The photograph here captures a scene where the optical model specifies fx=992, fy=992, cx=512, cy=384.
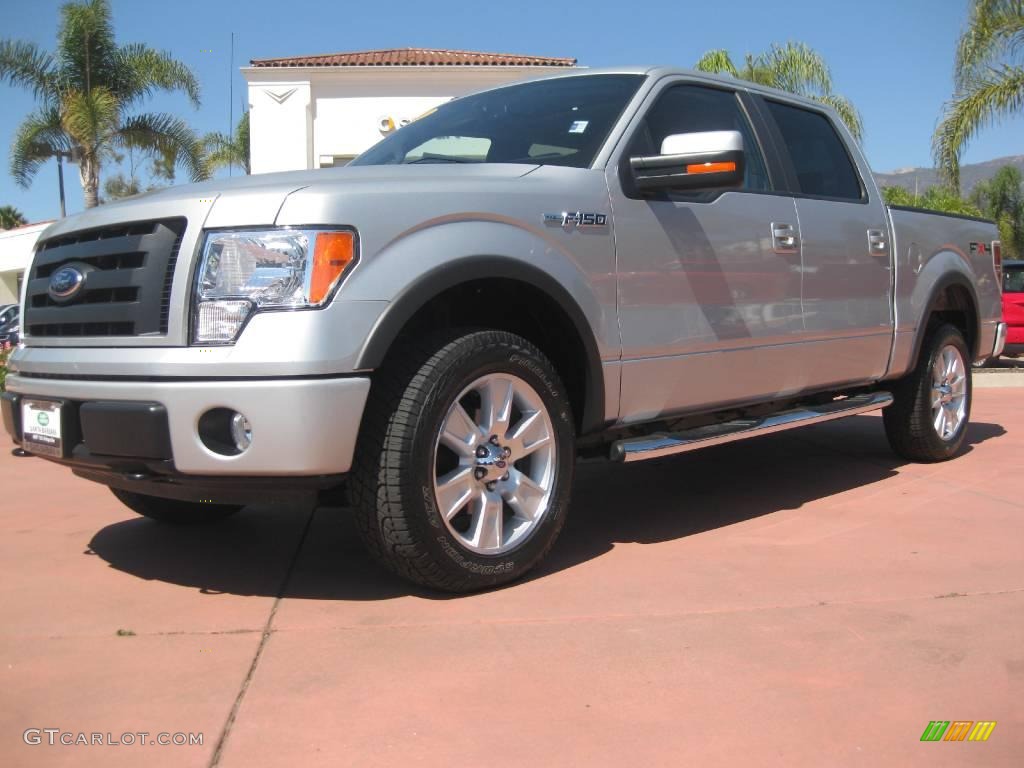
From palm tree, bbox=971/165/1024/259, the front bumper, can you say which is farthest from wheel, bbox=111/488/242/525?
palm tree, bbox=971/165/1024/259

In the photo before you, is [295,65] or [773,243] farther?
[295,65]

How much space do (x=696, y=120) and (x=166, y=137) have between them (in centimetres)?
1943

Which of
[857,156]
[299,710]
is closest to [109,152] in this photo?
[857,156]

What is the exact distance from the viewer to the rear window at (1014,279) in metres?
14.6

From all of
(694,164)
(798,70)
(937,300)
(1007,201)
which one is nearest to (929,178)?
(1007,201)

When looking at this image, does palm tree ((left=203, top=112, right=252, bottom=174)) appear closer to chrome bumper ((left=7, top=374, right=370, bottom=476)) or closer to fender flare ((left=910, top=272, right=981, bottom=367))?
fender flare ((left=910, top=272, right=981, bottom=367))

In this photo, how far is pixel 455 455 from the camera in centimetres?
341

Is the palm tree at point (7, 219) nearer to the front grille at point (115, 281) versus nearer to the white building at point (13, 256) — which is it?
the white building at point (13, 256)

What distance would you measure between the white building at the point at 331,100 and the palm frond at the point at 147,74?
6.19 feet

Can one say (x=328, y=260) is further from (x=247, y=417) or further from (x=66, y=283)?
(x=66, y=283)

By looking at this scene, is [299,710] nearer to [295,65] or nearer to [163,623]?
[163,623]

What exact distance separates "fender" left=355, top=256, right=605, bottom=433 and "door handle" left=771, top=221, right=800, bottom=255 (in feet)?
4.21

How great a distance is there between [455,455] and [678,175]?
133 cm

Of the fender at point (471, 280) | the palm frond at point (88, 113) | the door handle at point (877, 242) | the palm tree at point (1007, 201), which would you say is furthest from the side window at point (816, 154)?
the palm tree at point (1007, 201)
